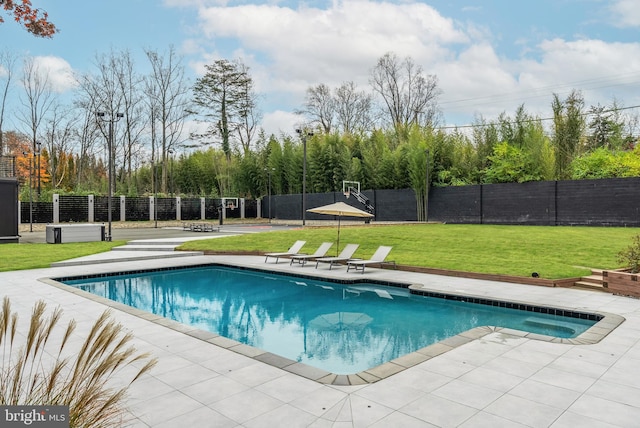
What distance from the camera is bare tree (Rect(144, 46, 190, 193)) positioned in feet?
113

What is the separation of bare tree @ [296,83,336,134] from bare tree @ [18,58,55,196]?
1944 centimetres

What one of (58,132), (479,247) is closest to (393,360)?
(479,247)

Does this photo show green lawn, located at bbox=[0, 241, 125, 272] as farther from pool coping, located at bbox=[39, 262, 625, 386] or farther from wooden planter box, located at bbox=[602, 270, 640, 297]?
wooden planter box, located at bbox=[602, 270, 640, 297]

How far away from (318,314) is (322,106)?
1249 inches

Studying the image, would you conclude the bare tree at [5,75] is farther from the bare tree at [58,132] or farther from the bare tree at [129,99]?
the bare tree at [129,99]

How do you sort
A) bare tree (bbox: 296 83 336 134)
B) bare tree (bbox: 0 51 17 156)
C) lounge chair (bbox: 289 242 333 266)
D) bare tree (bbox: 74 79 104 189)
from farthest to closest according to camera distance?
bare tree (bbox: 296 83 336 134), bare tree (bbox: 74 79 104 189), bare tree (bbox: 0 51 17 156), lounge chair (bbox: 289 242 333 266)

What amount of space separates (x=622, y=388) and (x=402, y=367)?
1.67 metres

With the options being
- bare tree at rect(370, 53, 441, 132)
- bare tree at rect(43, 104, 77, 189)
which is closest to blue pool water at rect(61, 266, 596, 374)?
bare tree at rect(370, 53, 441, 132)

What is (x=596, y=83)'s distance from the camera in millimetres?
21484

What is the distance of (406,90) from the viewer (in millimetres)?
33688

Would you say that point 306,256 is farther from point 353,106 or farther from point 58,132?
point 58,132

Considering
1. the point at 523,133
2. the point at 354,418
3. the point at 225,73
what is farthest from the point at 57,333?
the point at 225,73

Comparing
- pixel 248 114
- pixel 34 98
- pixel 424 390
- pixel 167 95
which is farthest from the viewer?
pixel 248 114

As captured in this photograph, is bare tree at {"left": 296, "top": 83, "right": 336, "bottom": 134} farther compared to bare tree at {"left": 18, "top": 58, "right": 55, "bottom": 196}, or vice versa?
bare tree at {"left": 296, "top": 83, "right": 336, "bottom": 134}
